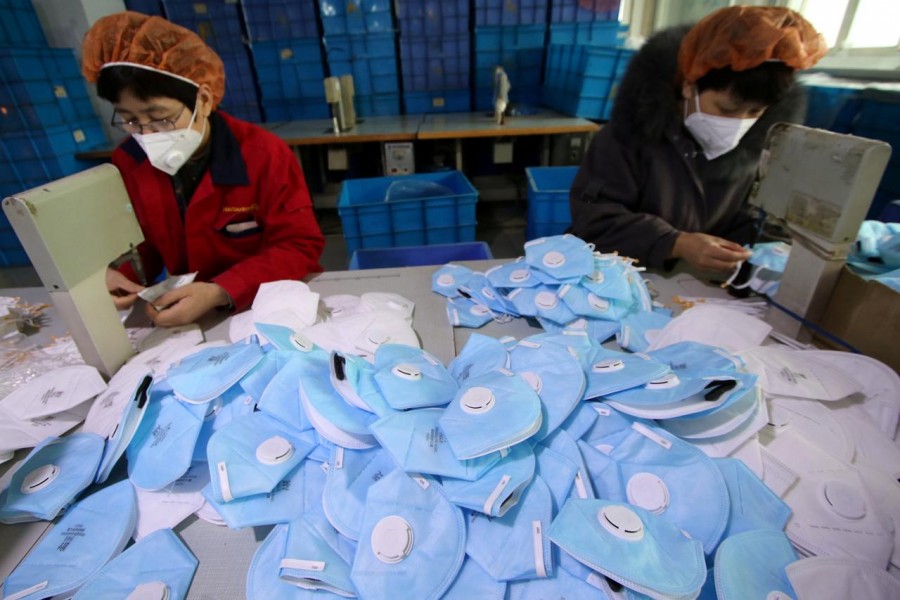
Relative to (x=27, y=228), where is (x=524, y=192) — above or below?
below

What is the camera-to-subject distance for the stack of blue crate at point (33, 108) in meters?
2.67

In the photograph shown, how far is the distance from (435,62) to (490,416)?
12.1 ft

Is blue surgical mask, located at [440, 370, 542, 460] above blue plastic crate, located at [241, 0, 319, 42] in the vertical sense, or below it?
below

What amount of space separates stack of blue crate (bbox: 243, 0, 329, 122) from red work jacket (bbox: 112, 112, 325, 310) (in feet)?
8.78

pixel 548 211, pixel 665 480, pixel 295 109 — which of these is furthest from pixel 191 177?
pixel 295 109

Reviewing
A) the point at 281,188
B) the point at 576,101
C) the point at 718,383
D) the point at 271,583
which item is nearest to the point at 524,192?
the point at 576,101

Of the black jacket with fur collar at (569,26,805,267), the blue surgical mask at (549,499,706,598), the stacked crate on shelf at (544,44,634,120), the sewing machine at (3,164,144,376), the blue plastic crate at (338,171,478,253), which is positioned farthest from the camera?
the stacked crate on shelf at (544,44,634,120)

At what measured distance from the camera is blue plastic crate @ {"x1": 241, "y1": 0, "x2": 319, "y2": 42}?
3324mm

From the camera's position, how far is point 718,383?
646 millimetres

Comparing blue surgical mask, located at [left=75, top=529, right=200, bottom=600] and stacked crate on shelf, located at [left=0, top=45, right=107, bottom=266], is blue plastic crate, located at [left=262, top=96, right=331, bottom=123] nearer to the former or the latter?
stacked crate on shelf, located at [left=0, top=45, right=107, bottom=266]

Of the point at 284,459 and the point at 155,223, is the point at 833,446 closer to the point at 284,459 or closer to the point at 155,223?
the point at 284,459

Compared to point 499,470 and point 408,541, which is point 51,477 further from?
point 499,470

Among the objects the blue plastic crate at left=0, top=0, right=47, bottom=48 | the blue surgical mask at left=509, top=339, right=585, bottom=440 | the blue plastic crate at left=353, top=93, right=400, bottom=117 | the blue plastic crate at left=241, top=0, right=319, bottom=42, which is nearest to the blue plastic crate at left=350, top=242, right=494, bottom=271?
the blue surgical mask at left=509, top=339, right=585, bottom=440

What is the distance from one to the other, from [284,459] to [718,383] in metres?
0.65
